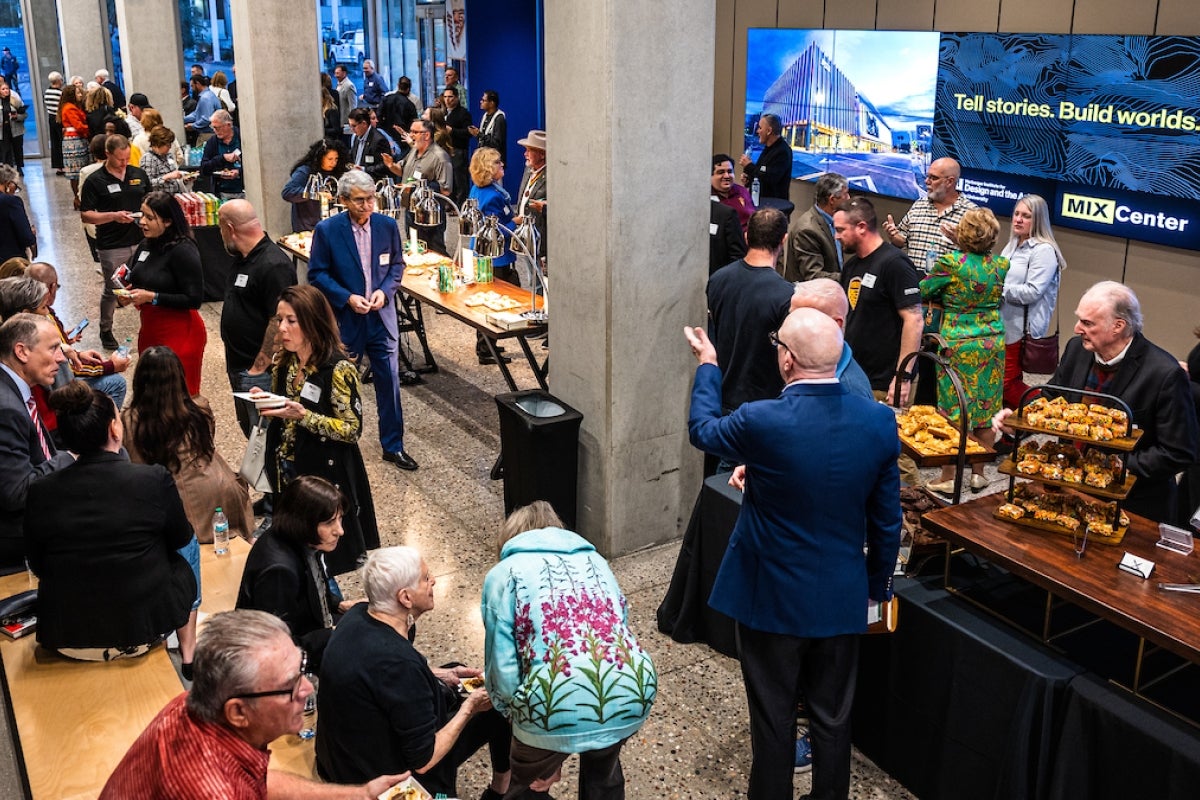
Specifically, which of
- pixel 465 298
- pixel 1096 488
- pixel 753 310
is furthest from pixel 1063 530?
pixel 465 298

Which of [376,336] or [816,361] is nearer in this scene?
[816,361]

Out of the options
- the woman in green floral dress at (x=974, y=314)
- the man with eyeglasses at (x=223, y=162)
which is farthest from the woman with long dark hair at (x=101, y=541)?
the man with eyeglasses at (x=223, y=162)

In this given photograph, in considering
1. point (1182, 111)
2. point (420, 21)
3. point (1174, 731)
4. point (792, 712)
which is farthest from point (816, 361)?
point (420, 21)

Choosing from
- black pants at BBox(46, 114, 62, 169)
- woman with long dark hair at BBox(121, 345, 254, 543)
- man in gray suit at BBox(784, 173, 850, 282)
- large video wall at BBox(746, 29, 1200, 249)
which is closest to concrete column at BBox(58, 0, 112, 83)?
black pants at BBox(46, 114, 62, 169)

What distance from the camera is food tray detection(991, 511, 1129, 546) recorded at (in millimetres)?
3084

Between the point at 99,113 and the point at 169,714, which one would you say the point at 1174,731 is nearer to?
the point at 169,714

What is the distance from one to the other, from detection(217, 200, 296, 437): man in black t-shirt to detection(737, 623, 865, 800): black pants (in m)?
3.14

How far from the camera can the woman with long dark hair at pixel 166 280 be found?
5.74 metres

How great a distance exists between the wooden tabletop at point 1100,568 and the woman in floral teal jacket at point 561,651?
109cm

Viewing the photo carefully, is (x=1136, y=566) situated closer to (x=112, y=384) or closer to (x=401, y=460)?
(x=401, y=460)

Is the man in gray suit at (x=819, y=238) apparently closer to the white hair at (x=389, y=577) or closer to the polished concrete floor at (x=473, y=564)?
the polished concrete floor at (x=473, y=564)

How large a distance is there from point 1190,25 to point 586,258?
488 cm

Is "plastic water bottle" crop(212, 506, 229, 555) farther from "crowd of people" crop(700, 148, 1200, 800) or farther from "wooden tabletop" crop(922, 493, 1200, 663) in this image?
"wooden tabletop" crop(922, 493, 1200, 663)

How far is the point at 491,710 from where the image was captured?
10.6 feet
